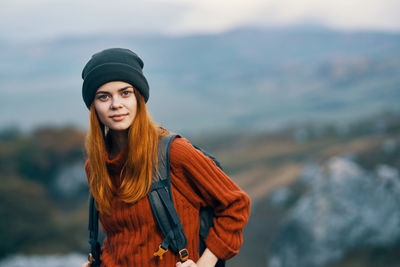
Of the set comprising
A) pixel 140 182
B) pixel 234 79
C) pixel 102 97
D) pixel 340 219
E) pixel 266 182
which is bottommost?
pixel 140 182

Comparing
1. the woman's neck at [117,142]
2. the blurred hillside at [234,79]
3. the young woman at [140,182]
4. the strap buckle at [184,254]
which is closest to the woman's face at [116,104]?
the young woman at [140,182]

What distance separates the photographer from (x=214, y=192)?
195cm

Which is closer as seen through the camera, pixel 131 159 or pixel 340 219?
pixel 131 159

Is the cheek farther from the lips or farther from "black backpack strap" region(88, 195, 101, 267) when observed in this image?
"black backpack strap" region(88, 195, 101, 267)

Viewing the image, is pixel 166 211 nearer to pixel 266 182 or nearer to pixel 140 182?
pixel 140 182

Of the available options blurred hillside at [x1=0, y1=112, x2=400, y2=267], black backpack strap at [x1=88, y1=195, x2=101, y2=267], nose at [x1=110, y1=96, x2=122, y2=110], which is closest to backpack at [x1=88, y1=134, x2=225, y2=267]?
nose at [x1=110, y1=96, x2=122, y2=110]

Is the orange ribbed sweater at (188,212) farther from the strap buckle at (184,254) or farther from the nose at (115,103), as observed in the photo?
the nose at (115,103)

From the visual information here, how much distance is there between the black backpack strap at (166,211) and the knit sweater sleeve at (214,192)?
0.05 m

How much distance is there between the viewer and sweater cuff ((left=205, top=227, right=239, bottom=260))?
6.47 feet

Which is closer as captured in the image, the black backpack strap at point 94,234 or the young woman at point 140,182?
the young woman at point 140,182

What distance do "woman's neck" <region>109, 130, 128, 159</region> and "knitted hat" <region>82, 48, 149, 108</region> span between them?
0.22m

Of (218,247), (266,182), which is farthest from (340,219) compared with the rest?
(218,247)

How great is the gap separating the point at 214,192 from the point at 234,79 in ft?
119

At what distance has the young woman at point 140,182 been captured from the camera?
195 cm
